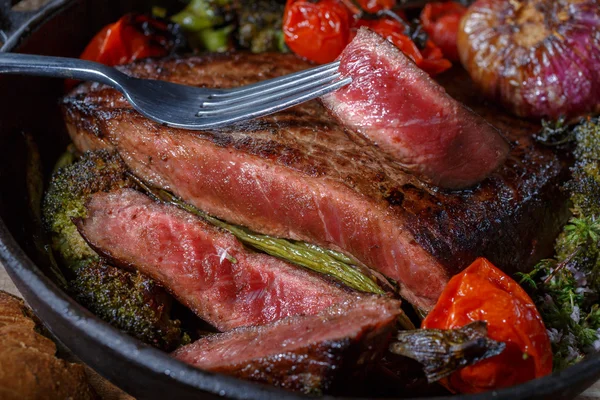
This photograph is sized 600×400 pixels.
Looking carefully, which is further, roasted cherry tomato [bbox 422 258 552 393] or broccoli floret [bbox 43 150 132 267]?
broccoli floret [bbox 43 150 132 267]

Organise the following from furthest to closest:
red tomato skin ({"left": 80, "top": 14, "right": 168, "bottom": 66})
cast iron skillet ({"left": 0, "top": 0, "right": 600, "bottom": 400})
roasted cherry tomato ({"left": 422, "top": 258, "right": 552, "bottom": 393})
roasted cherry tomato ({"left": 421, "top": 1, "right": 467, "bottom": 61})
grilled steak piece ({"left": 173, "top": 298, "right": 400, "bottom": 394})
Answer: roasted cherry tomato ({"left": 421, "top": 1, "right": 467, "bottom": 61}), red tomato skin ({"left": 80, "top": 14, "right": 168, "bottom": 66}), roasted cherry tomato ({"left": 422, "top": 258, "right": 552, "bottom": 393}), grilled steak piece ({"left": 173, "top": 298, "right": 400, "bottom": 394}), cast iron skillet ({"left": 0, "top": 0, "right": 600, "bottom": 400})

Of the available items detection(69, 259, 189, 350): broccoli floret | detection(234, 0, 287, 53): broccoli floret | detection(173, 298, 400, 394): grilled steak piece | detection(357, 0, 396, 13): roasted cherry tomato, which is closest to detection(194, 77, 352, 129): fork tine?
detection(69, 259, 189, 350): broccoli floret

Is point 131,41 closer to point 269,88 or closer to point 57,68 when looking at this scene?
point 57,68

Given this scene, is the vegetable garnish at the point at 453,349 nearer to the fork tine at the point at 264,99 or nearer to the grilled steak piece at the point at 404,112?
the grilled steak piece at the point at 404,112

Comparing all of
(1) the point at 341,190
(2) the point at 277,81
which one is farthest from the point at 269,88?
(1) the point at 341,190

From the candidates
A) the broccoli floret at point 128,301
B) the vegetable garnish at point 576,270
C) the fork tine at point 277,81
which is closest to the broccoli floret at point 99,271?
the broccoli floret at point 128,301

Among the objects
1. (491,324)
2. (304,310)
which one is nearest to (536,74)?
(491,324)

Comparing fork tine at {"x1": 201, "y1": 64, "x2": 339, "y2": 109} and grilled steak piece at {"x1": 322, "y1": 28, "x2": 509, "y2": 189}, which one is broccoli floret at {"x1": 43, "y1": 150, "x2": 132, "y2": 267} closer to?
fork tine at {"x1": 201, "y1": 64, "x2": 339, "y2": 109}

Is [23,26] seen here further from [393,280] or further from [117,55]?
[393,280]
